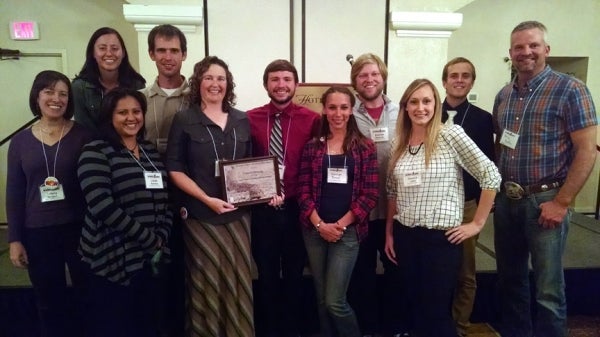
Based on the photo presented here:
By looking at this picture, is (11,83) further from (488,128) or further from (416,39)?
(488,128)

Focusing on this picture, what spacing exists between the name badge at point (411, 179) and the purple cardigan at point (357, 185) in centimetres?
17

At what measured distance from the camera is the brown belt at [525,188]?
5.95 feet

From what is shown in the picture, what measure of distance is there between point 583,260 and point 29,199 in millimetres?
3485

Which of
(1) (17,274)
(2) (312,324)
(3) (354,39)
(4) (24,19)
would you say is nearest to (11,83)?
(4) (24,19)

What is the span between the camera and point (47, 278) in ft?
5.75

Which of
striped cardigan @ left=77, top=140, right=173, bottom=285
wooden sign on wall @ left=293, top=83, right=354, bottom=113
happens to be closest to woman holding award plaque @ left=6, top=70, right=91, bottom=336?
striped cardigan @ left=77, top=140, right=173, bottom=285

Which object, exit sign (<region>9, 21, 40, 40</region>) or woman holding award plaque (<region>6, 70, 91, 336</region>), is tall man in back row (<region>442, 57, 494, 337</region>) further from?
exit sign (<region>9, 21, 40, 40</region>)

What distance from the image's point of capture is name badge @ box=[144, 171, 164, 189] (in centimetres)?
166

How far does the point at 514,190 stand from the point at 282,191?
1.17 m

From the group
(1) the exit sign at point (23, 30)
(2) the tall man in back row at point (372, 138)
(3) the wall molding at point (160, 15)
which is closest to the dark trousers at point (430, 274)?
(2) the tall man in back row at point (372, 138)

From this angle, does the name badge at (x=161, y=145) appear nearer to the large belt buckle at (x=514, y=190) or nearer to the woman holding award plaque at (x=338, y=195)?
the woman holding award plaque at (x=338, y=195)

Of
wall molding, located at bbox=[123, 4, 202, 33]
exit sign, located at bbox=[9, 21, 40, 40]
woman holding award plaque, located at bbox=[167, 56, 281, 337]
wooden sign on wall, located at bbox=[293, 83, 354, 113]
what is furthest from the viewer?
Result: exit sign, located at bbox=[9, 21, 40, 40]

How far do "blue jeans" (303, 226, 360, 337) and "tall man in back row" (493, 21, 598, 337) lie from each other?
88cm

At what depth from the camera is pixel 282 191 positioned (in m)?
1.92
